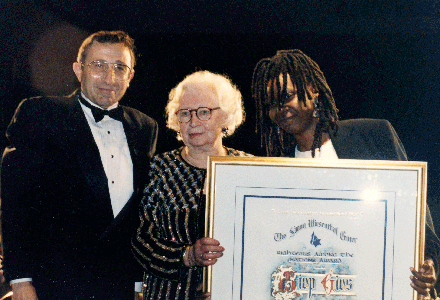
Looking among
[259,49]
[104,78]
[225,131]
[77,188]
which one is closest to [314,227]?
[225,131]

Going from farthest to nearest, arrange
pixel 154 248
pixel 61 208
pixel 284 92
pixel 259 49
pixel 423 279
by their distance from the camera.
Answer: pixel 259 49 < pixel 61 208 < pixel 284 92 < pixel 154 248 < pixel 423 279

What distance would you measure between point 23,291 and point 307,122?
1.54 m

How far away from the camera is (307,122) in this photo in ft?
5.89

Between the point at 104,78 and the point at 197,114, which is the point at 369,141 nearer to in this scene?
the point at 197,114

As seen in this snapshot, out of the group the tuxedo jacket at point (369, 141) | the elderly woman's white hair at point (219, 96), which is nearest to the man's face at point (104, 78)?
the elderly woman's white hair at point (219, 96)

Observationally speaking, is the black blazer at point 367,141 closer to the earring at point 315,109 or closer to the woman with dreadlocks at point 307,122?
the woman with dreadlocks at point 307,122

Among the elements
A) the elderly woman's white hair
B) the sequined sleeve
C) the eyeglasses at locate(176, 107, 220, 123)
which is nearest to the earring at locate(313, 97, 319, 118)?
the elderly woman's white hair

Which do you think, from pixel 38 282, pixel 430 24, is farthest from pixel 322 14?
pixel 38 282

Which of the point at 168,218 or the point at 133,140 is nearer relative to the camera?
the point at 168,218

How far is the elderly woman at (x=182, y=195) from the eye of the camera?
5.40ft

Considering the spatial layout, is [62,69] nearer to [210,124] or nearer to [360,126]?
[210,124]

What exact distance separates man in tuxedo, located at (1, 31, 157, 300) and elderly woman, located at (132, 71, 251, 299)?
0.16 m

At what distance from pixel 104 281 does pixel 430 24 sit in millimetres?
2133

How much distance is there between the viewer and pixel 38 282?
1.88m
